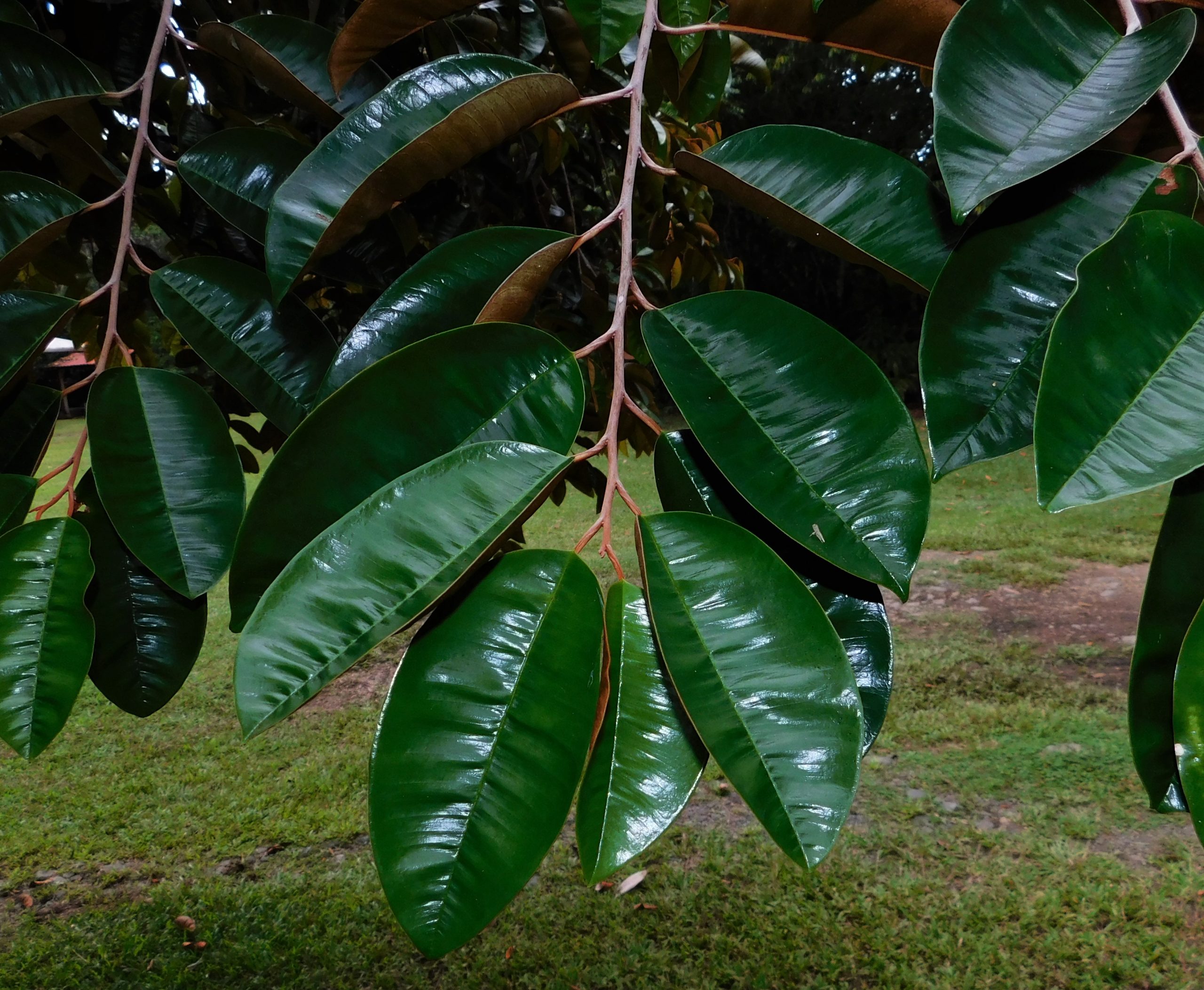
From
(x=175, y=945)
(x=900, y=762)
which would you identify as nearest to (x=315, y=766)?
(x=175, y=945)

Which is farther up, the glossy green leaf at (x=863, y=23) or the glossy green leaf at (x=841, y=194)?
the glossy green leaf at (x=863, y=23)

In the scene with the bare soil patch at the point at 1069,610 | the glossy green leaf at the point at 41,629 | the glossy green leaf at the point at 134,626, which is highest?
the glossy green leaf at the point at 41,629

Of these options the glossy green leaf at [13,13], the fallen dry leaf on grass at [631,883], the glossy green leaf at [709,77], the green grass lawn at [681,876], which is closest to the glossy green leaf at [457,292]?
the glossy green leaf at [709,77]

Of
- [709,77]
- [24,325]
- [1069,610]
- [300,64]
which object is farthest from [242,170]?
[1069,610]

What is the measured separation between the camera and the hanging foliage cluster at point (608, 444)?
0.39m

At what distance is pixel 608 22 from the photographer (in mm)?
619

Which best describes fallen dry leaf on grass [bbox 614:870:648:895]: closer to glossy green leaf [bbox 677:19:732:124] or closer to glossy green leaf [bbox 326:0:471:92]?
glossy green leaf [bbox 677:19:732:124]

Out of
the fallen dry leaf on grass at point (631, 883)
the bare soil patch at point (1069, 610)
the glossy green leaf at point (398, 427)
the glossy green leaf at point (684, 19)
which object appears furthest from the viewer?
the bare soil patch at point (1069, 610)

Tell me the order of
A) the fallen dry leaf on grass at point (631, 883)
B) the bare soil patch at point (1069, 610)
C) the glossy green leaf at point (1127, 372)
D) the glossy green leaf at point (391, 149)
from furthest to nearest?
1. the bare soil patch at point (1069, 610)
2. the fallen dry leaf on grass at point (631, 883)
3. the glossy green leaf at point (391, 149)
4. the glossy green leaf at point (1127, 372)

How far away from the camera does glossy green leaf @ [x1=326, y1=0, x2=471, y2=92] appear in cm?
63

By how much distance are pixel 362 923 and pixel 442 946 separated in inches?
81.9

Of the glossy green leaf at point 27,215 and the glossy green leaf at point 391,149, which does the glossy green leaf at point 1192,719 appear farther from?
the glossy green leaf at point 27,215

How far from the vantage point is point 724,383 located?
0.50m

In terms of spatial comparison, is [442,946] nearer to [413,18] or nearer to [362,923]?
[413,18]
